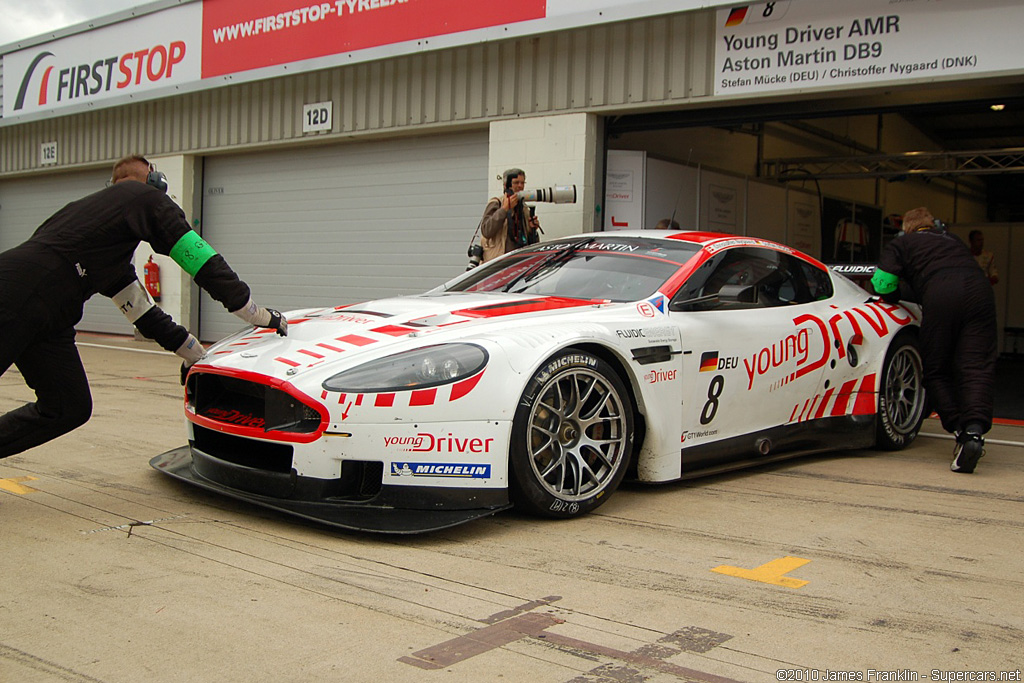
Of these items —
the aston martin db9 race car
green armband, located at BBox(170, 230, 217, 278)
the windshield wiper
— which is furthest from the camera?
the windshield wiper

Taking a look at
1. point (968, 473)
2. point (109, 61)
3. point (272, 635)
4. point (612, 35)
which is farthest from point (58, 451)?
point (109, 61)

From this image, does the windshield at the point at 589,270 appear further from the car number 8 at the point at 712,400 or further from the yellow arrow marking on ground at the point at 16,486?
the yellow arrow marking on ground at the point at 16,486

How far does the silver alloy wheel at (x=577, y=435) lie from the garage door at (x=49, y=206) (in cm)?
1307

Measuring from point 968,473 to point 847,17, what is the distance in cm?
424

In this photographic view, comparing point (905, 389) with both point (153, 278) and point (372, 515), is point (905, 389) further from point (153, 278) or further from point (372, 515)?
point (153, 278)

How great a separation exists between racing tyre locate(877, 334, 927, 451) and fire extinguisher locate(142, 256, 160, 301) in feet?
38.5

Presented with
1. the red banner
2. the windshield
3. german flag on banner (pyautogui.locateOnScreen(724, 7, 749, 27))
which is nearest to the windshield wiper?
the windshield

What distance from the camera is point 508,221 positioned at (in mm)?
8859

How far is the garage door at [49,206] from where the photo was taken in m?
16.3

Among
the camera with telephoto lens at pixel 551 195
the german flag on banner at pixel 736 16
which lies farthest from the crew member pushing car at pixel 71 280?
the german flag on banner at pixel 736 16

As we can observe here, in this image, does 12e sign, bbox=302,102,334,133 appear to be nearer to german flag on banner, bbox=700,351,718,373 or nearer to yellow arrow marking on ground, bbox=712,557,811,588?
german flag on banner, bbox=700,351,718,373

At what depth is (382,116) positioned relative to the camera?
11.5 metres

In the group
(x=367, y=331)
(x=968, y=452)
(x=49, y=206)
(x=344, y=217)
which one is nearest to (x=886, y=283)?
(x=968, y=452)

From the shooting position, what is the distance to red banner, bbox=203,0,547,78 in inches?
397
